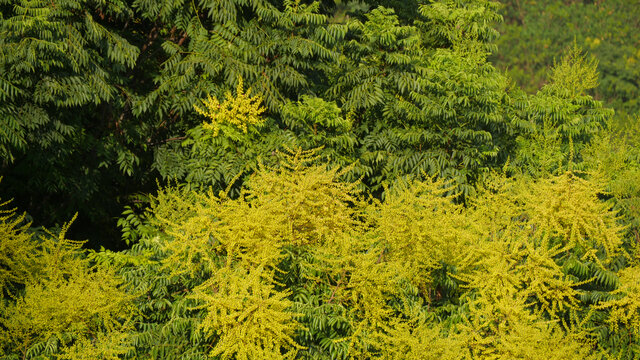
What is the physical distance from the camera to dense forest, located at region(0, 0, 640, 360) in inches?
301

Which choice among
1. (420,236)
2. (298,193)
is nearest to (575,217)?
(420,236)

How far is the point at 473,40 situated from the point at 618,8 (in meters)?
97.2

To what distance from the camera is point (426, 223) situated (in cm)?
875

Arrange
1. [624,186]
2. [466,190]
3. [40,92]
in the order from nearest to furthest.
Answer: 1. [40,92]
2. [466,190]
3. [624,186]

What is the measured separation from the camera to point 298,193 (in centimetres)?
861

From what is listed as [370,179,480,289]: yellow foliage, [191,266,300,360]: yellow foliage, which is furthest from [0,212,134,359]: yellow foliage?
[370,179,480,289]: yellow foliage

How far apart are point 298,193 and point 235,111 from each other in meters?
3.43

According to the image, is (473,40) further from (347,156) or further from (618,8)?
(618,8)

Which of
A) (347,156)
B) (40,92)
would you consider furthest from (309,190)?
(40,92)

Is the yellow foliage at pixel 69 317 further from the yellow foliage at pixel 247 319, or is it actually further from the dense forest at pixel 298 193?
the yellow foliage at pixel 247 319

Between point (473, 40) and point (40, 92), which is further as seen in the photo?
point (473, 40)

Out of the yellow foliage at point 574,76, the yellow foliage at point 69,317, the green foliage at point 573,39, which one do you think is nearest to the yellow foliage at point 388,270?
the yellow foliage at point 69,317

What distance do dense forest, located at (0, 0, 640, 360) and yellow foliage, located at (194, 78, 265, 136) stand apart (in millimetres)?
54

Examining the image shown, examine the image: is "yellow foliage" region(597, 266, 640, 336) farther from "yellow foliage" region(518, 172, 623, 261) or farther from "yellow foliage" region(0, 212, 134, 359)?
"yellow foliage" region(0, 212, 134, 359)
